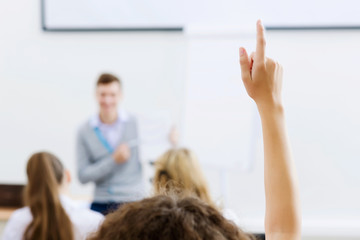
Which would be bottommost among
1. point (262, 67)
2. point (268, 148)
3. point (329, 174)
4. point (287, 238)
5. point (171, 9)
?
point (329, 174)

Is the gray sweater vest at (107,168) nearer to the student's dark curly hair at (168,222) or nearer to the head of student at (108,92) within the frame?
the head of student at (108,92)

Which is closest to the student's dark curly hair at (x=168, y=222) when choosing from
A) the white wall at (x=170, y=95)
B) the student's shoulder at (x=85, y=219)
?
the student's shoulder at (x=85, y=219)

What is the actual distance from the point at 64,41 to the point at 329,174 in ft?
6.51

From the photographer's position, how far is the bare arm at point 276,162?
2.80ft

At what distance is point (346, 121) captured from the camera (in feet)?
10.5

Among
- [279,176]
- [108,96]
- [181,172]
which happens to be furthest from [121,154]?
[279,176]

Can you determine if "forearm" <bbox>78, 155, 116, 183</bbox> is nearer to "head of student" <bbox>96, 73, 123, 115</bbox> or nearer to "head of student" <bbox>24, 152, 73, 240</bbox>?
"head of student" <bbox>96, 73, 123, 115</bbox>

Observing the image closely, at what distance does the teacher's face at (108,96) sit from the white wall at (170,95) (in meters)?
0.17

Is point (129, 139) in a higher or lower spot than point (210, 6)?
lower

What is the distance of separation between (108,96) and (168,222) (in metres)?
2.48

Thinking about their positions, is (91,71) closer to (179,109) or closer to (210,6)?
(179,109)

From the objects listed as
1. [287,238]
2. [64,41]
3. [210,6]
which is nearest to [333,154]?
[210,6]

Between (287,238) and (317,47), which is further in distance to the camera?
(317,47)

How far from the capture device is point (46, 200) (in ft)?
6.53
